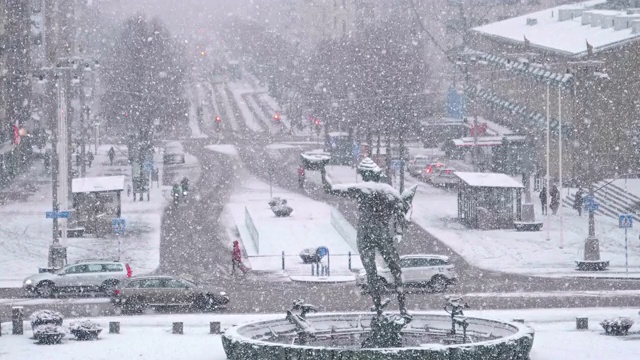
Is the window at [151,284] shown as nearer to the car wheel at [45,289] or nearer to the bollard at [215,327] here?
the car wheel at [45,289]

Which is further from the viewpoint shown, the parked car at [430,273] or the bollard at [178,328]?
the parked car at [430,273]

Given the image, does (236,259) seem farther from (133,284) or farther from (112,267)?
(133,284)

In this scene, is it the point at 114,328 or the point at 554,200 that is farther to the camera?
the point at 554,200

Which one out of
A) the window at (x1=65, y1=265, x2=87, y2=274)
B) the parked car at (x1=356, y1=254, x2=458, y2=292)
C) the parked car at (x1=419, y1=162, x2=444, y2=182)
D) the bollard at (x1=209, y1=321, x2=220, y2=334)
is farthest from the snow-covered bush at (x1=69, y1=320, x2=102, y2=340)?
the parked car at (x1=419, y1=162, x2=444, y2=182)

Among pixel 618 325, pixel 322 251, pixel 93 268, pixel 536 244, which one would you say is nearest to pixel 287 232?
pixel 322 251

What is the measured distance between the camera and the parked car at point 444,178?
74.2 meters

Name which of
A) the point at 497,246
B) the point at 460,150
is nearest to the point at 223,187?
the point at 460,150

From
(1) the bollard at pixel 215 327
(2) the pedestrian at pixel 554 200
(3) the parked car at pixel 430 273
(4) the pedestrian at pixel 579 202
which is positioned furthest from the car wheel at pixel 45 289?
(4) the pedestrian at pixel 579 202

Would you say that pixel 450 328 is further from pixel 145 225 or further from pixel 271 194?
pixel 271 194

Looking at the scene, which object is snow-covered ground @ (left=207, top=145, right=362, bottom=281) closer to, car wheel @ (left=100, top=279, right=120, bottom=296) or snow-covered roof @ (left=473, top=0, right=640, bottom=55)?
car wheel @ (left=100, top=279, right=120, bottom=296)

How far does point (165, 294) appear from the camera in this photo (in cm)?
4103

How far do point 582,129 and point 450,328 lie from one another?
39.6 metres

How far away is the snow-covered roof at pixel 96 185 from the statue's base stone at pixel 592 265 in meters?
19.7

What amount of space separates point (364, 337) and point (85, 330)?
25.4 feet
